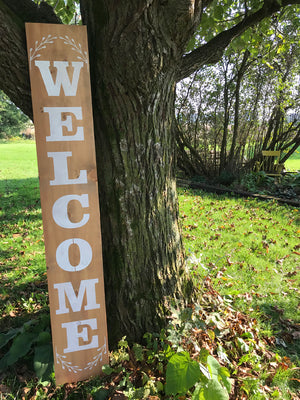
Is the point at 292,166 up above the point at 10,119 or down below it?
below

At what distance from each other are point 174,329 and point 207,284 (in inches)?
33.3

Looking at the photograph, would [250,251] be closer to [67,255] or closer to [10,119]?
[67,255]

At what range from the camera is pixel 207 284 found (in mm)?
2816

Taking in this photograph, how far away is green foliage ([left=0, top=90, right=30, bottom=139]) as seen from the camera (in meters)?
27.9

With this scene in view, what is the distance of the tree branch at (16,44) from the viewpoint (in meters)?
1.65

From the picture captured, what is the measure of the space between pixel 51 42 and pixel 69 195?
947 millimetres

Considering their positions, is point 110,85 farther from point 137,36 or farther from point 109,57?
point 137,36

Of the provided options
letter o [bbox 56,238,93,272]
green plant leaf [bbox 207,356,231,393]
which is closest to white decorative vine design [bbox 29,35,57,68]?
letter o [bbox 56,238,93,272]

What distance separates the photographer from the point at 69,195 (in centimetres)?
A: 182

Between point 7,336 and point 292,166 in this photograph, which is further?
point 292,166

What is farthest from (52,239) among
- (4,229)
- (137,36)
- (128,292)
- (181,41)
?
(4,229)

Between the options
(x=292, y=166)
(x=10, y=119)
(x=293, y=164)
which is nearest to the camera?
(x=292, y=166)

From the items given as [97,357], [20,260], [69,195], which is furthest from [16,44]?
[20,260]

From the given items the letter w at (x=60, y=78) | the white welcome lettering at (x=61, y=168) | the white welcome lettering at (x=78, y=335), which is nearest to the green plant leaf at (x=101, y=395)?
the white welcome lettering at (x=78, y=335)
